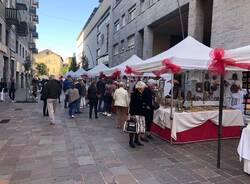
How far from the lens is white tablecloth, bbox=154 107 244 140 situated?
284 inches

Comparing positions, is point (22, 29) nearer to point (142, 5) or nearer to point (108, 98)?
point (142, 5)

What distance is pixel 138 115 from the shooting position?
6902 mm

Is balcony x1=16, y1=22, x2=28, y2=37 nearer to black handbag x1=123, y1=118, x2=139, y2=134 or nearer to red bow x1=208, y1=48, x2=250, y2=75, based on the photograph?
black handbag x1=123, y1=118, x2=139, y2=134

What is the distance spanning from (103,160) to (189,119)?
108 inches

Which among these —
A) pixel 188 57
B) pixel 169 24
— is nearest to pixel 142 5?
pixel 169 24

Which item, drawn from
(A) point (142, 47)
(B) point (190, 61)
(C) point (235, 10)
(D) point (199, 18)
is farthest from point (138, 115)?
(A) point (142, 47)

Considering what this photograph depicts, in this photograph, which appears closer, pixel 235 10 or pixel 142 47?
pixel 235 10

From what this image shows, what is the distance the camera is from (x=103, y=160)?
5820 millimetres

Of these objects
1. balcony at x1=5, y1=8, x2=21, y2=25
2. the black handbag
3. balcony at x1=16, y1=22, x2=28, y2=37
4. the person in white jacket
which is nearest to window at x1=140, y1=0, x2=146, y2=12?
balcony at x1=5, y1=8, x2=21, y2=25

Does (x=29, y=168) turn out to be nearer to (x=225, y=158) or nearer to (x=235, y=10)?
(x=225, y=158)

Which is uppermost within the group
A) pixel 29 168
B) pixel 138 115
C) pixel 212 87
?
pixel 212 87

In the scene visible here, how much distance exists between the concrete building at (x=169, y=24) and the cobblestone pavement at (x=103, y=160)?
17.1 feet

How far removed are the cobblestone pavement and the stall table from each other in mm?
305

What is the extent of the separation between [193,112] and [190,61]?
4.59 ft
